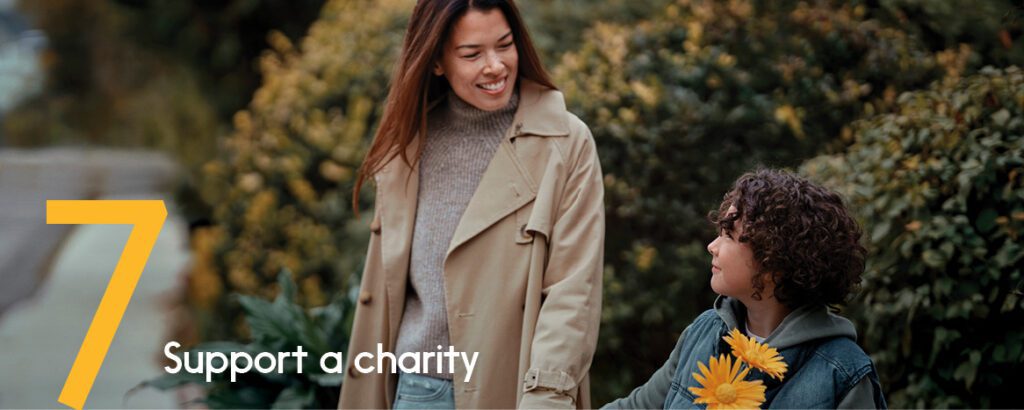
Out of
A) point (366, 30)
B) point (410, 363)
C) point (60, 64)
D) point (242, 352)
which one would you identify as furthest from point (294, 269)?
point (60, 64)

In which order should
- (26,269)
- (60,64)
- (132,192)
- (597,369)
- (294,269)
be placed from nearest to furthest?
1. (597,369)
2. (294,269)
3. (26,269)
4. (132,192)
5. (60,64)

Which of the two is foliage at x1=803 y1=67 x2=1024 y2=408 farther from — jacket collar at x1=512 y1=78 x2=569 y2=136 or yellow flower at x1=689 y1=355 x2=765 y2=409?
yellow flower at x1=689 y1=355 x2=765 y2=409

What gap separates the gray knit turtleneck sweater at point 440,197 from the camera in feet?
10.3

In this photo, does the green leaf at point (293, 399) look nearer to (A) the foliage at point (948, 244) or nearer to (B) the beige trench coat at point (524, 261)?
(B) the beige trench coat at point (524, 261)

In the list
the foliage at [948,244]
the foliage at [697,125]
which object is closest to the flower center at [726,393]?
the foliage at [948,244]

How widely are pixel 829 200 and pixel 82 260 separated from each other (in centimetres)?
1091

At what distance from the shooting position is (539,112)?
3201 millimetres

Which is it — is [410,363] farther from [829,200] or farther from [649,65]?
[649,65]

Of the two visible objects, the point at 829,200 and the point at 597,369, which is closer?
the point at 829,200

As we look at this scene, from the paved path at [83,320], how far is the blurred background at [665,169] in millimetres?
42

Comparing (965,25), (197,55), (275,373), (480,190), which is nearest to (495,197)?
(480,190)

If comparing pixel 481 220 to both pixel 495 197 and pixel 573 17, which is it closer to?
pixel 495 197

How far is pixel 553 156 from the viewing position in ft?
10.2

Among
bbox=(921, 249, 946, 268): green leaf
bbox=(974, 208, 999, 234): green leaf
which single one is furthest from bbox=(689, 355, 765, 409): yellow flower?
bbox=(974, 208, 999, 234): green leaf
